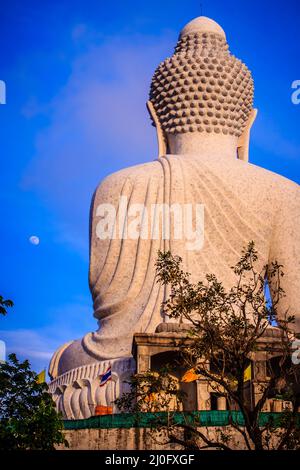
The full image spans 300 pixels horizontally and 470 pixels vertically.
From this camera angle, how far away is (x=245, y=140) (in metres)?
21.9

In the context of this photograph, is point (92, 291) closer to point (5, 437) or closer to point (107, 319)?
point (107, 319)

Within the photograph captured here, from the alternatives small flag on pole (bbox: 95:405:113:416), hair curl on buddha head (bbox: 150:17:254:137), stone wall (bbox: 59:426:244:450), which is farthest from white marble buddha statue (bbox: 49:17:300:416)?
stone wall (bbox: 59:426:244:450)

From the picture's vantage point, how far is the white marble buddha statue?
703 inches

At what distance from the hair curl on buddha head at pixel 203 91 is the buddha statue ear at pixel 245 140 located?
0.22m

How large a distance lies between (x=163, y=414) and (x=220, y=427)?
1.75 metres

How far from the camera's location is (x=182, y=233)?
60.4ft

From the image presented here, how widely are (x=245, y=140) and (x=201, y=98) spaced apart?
1866 millimetres

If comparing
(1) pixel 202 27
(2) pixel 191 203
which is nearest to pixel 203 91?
(1) pixel 202 27

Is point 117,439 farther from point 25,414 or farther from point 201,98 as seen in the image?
point 201,98

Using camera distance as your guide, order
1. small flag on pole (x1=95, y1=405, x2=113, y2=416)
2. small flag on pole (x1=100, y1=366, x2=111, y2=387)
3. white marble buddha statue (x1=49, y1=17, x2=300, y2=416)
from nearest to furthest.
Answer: small flag on pole (x1=95, y1=405, x2=113, y2=416) < small flag on pole (x1=100, y1=366, x2=111, y2=387) < white marble buddha statue (x1=49, y1=17, x2=300, y2=416)

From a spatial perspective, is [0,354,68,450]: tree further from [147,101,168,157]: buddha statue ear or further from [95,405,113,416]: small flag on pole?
[147,101,168,157]: buddha statue ear

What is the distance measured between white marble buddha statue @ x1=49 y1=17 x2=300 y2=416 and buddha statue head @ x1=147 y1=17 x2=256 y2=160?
0.03 m

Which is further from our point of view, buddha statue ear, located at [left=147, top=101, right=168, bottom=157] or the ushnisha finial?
the ushnisha finial

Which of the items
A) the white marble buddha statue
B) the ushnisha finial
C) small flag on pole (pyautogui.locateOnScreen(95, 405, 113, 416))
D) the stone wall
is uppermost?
the ushnisha finial
